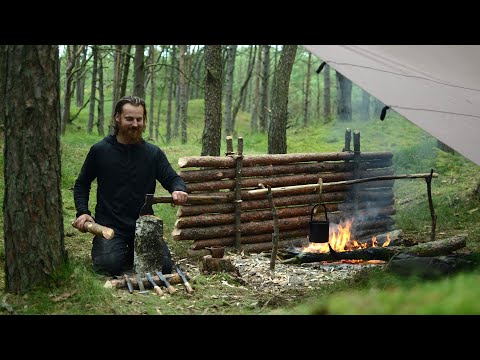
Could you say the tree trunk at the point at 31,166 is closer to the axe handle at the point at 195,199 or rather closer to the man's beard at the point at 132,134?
the axe handle at the point at 195,199

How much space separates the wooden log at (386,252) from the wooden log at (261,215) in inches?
41.7

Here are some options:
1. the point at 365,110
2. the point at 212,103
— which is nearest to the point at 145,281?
the point at 212,103

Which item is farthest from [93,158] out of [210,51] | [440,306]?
[210,51]

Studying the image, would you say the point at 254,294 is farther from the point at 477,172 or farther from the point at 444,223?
the point at 477,172

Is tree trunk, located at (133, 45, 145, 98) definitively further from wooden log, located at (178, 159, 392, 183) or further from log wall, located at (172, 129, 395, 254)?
wooden log, located at (178, 159, 392, 183)

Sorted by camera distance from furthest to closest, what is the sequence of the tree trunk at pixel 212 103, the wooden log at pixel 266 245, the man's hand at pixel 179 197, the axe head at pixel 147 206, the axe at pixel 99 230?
the tree trunk at pixel 212 103 < the wooden log at pixel 266 245 < the man's hand at pixel 179 197 < the axe head at pixel 147 206 < the axe at pixel 99 230

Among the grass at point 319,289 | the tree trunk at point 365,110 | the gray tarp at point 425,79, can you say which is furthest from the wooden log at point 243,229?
the tree trunk at point 365,110

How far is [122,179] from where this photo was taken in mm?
5867

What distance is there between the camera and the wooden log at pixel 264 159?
7.38 metres

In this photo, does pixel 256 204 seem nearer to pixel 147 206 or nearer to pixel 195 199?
pixel 195 199

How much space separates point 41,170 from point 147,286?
1.71m

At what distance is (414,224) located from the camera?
371 inches

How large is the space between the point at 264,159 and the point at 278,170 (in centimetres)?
34

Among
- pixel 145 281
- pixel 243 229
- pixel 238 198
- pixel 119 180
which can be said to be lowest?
pixel 145 281
